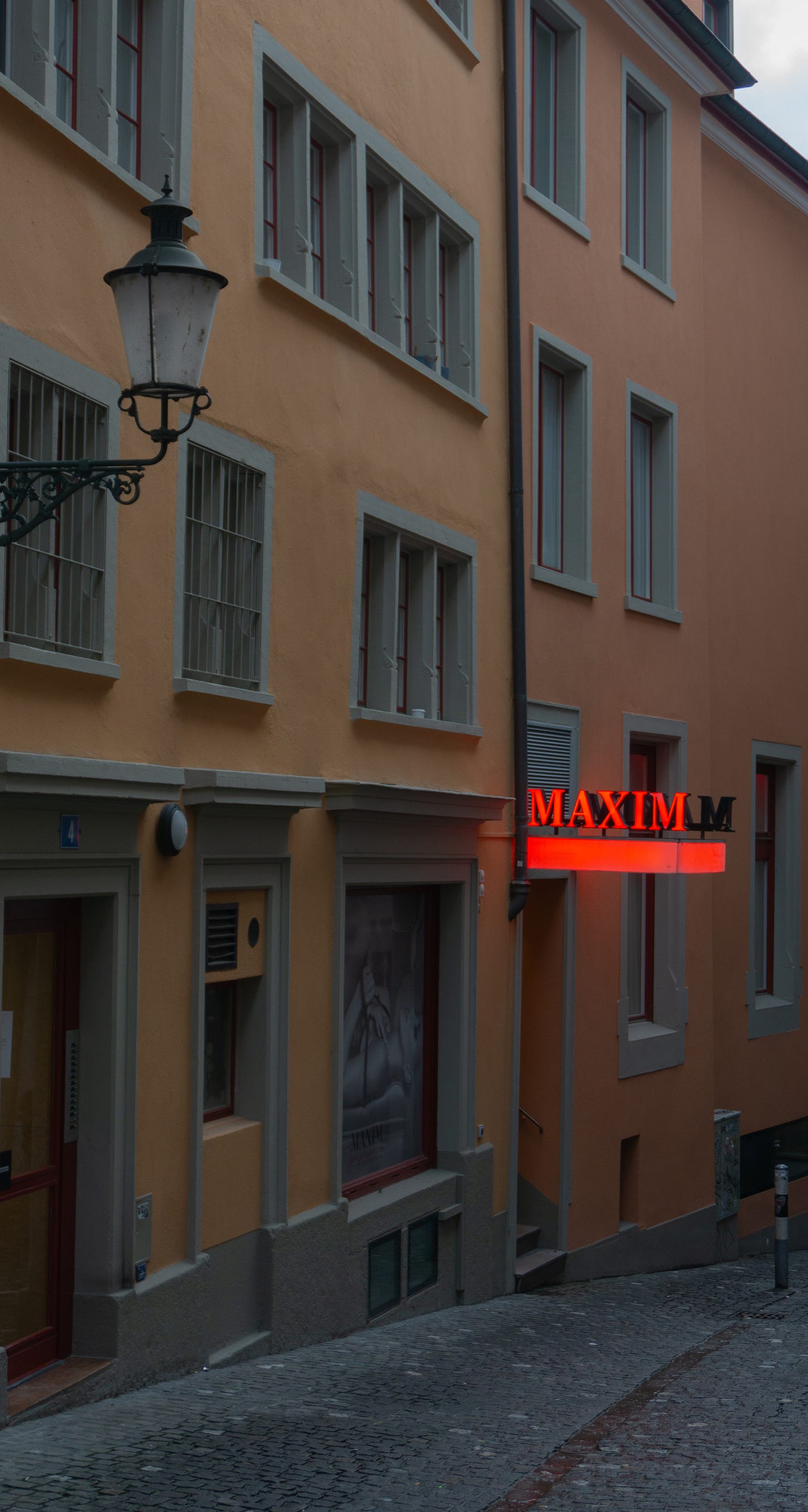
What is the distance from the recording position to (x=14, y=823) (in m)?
7.91

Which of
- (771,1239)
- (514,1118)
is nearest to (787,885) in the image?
(771,1239)

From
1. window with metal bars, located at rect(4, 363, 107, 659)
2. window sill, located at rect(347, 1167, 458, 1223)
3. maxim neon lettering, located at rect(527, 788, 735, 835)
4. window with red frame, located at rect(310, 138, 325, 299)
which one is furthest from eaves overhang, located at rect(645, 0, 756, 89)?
window sill, located at rect(347, 1167, 458, 1223)

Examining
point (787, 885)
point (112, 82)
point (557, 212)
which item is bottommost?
point (787, 885)

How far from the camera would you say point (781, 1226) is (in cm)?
1466

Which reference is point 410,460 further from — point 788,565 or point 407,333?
point 788,565

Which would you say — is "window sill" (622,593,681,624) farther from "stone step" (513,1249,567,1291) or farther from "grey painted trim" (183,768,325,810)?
"grey painted trim" (183,768,325,810)

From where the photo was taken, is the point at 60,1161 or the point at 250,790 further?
the point at 250,790

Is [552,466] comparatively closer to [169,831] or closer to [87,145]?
[169,831]

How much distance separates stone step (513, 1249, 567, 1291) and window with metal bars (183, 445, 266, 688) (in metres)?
6.55

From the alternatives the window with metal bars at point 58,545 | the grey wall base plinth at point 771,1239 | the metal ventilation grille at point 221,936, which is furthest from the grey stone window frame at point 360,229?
the grey wall base plinth at point 771,1239

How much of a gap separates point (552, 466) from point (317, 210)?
469 centimetres

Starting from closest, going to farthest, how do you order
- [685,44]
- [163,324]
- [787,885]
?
[163,324]
[685,44]
[787,885]

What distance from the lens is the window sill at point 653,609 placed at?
16.7 metres

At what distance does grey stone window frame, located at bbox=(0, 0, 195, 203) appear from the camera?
→ 325 inches
